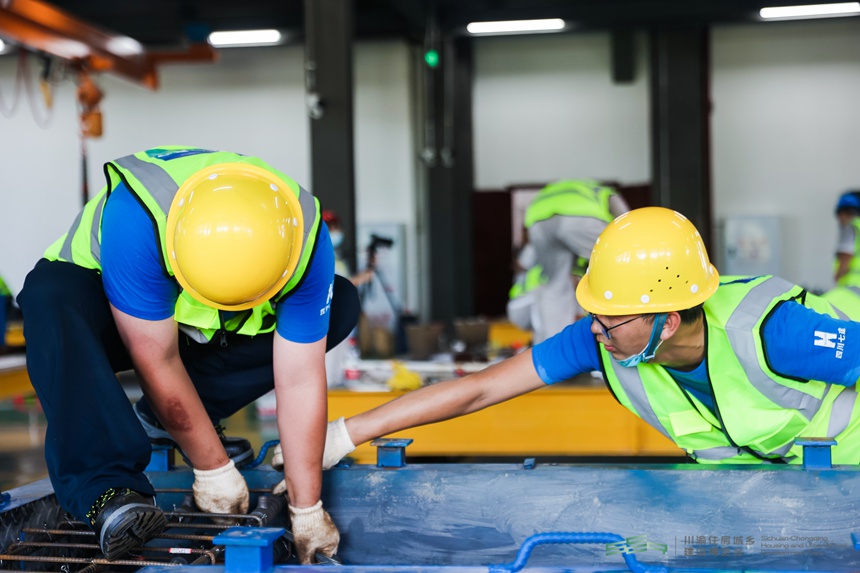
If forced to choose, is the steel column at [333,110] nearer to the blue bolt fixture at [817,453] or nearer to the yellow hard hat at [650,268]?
the yellow hard hat at [650,268]

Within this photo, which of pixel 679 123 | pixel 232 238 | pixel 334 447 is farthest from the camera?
pixel 679 123

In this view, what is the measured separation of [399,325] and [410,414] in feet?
23.9

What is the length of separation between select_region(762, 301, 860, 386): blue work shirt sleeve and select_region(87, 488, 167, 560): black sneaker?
1.41 m

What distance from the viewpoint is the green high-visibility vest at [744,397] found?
2129mm

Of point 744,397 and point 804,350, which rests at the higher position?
point 804,350

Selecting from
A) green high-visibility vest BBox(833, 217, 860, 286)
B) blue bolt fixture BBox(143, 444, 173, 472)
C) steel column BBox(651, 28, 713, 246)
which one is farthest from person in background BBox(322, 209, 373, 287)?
steel column BBox(651, 28, 713, 246)

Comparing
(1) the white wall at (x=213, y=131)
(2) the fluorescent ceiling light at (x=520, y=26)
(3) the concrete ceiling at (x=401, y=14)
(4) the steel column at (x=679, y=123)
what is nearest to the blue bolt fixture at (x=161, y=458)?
(3) the concrete ceiling at (x=401, y=14)

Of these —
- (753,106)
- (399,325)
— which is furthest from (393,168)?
(753,106)

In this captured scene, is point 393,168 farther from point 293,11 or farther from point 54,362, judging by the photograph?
point 54,362

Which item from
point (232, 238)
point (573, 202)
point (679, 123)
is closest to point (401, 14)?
point (679, 123)

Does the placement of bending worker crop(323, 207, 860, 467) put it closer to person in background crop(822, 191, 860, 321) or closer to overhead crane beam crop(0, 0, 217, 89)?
→ person in background crop(822, 191, 860, 321)

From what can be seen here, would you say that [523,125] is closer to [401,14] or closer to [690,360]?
[401,14]

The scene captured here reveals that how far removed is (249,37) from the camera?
11.4 meters

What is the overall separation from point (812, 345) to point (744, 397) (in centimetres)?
24
